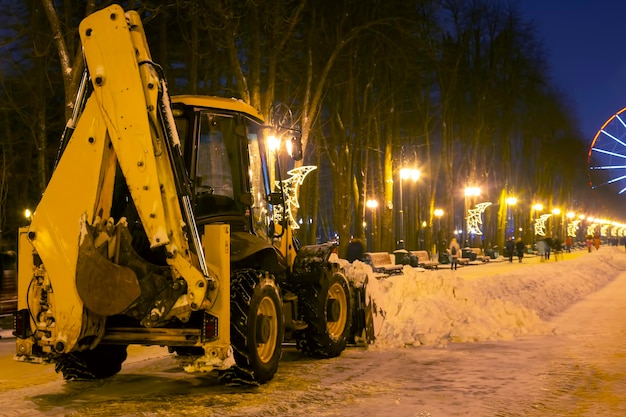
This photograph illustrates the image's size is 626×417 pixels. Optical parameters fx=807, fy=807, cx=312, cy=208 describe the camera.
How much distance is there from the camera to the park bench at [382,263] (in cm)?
3238

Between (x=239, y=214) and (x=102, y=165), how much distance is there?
212 centimetres

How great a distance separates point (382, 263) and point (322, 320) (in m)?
22.8

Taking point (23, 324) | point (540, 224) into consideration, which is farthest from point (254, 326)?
point (540, 224)

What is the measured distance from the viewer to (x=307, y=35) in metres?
29.0

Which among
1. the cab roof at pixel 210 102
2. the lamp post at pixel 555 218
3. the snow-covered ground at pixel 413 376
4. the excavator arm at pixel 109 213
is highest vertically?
the lamp post at pixel 555 218

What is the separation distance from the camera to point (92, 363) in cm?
956

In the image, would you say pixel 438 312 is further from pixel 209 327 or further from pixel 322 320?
pixel 209 327

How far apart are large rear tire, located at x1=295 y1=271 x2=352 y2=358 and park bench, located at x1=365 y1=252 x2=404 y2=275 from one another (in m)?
20.5

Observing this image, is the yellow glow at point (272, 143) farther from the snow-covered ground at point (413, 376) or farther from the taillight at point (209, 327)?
the taillight at point (209, 327)

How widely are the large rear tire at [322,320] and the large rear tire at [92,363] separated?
2.56 meters

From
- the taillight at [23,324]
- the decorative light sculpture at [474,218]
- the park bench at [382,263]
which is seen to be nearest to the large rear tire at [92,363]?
the taillight at [23,324]

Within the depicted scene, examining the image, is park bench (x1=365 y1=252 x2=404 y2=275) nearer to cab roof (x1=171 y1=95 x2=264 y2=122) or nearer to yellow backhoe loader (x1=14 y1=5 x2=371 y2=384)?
cab roof (x1=171 y1=95 x2=264 y2=122)

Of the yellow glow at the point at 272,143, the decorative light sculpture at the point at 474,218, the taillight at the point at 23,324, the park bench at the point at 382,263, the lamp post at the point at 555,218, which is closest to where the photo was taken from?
the taillight at the point at 23,324

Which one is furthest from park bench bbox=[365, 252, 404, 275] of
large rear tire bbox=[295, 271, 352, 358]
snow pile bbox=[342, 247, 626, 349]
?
large rear tire bbox=[295, 271, 352, 358]
